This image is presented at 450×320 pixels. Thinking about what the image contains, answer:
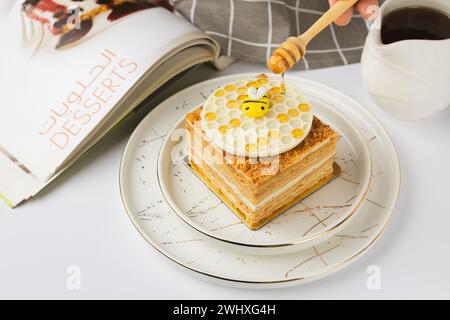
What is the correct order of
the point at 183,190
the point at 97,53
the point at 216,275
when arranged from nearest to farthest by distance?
the point at 216,275 < the point at 183,190 < the point at 97,53

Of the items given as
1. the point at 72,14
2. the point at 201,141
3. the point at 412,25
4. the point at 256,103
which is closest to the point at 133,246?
the point at 201,141

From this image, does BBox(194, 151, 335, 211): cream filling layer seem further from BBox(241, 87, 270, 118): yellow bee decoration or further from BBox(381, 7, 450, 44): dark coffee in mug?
BBox(381, 7, 450, 44): dark coffee in mug

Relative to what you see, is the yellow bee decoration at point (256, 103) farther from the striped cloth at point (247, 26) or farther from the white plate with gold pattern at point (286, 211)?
the striped cloth at point (247, 26)

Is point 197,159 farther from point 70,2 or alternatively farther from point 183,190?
point 70,2

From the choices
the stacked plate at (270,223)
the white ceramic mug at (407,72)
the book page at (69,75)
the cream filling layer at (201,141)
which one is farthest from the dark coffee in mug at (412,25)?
the book page at (69,75)

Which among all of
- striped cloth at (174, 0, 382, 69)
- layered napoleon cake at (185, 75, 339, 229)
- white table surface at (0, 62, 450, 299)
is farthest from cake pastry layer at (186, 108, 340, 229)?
striped cloth at (174, 0, 382, 69)

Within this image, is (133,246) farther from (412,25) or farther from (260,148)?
(412,25)

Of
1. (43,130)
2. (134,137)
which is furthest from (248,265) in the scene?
(43,130)
